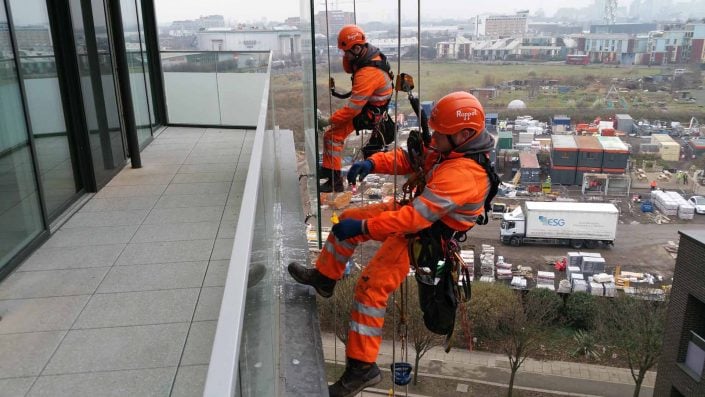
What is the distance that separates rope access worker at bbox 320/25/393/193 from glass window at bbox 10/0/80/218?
282cm

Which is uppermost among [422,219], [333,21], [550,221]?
[333,21]

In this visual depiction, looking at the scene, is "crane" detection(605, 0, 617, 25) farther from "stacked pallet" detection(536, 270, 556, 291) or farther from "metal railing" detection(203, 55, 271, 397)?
"metal railing" detection(203, 55, 271, 397)

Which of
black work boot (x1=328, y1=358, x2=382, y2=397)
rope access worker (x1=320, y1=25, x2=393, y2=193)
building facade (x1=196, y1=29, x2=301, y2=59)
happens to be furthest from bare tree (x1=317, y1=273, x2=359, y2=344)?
black work boot (x1=328, y1=358, x2=382, y2=397)

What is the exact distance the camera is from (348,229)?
3.48 meters

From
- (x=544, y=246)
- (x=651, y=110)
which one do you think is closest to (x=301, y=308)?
(x=544, y=246)

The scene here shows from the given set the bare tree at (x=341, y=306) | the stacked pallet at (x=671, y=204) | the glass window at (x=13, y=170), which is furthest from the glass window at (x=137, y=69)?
the stacked pallet at (x=671, y=204)

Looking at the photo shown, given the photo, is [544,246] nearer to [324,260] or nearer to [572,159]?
[572,159]

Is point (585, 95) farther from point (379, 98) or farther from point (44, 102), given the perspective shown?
point (44, 102)

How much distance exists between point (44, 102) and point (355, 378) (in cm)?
430

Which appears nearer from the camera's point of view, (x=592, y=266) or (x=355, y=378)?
(x=355, y=378)

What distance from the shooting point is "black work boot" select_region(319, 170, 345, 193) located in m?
5.85

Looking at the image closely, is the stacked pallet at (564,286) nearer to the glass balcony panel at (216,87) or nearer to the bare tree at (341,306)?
the bare tree at (341,306)

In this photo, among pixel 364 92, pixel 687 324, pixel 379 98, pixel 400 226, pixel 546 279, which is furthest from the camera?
pixel 546 279

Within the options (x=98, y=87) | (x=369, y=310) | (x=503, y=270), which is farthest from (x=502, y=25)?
(x=369, y=310)
